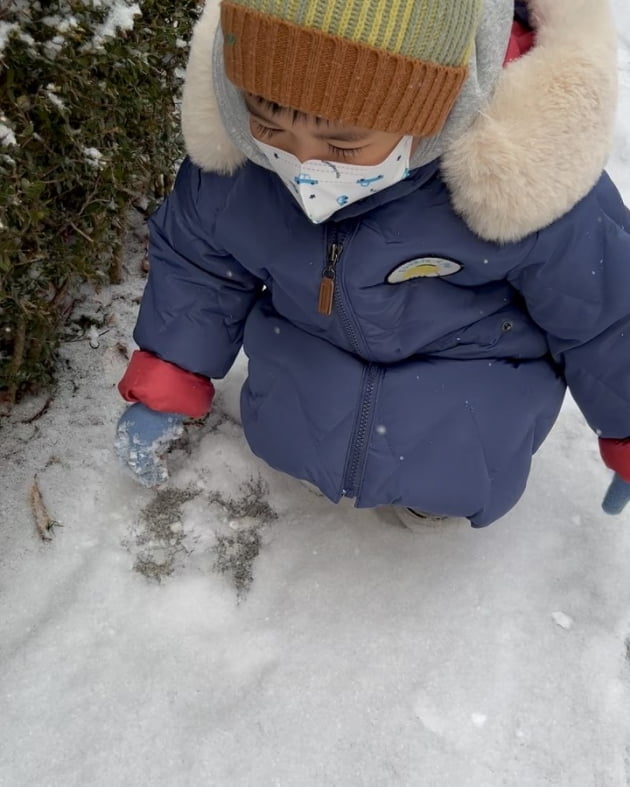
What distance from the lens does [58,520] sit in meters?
1.62

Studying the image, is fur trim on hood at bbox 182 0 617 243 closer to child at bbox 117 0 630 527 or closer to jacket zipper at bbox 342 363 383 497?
child at bbox 117 0 630 527

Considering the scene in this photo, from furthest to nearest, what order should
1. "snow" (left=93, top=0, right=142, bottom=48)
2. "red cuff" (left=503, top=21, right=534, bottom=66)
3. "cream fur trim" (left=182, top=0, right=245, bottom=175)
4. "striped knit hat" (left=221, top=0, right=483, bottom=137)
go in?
"snow" (left=93, top=0, right=142, bottom=48) < "cream fur trim" (left=182, top=0, right=245, bottom=175) < "red cuff" (left=503, top=21, right=534, bottom=66) < "striped knit hat" (left=221, top=0, right=483, bottom=137)

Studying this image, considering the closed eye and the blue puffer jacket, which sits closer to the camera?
the closed eye

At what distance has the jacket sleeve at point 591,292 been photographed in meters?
1.25

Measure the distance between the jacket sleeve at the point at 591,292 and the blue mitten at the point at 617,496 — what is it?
0.16 meters

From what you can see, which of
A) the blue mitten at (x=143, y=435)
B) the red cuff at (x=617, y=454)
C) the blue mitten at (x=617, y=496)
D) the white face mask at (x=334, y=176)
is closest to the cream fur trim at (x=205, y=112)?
the white face mask at (x=334, y=176)

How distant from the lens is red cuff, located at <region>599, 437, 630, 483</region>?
147 cm

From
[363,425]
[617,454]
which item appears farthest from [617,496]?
[363,425]

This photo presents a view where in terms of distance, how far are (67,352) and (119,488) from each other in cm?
44

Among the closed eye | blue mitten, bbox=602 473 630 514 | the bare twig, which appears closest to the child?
the closed eye

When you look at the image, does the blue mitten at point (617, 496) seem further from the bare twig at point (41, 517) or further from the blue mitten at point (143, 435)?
the bare twig at point (41, 517)

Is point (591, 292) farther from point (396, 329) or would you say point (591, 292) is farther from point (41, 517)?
point (41, 517)

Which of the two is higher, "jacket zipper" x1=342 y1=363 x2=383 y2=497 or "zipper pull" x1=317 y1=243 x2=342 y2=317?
"zipper pull" x1=317 y1=243 x2=342 y2=317

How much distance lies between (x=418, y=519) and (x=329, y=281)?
0.57 metres
